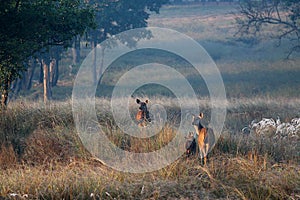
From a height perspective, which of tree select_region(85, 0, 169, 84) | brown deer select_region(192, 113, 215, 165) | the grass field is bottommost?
the grass field

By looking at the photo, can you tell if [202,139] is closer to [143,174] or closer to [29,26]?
[143,174]

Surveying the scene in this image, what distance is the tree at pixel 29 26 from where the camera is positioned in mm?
10680

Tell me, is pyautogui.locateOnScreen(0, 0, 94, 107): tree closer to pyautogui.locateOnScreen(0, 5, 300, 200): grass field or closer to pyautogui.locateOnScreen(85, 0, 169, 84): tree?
pyautogui.locateOnScreen(0, 5, 300, 200): grass field

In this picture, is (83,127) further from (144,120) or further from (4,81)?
(4,81)

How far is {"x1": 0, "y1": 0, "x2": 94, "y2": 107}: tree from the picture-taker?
10.7 metres

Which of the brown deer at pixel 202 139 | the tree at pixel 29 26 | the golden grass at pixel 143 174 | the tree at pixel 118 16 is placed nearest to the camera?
the golden grass at pixel 143 174

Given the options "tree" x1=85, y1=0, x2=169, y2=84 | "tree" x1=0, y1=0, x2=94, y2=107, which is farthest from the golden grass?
"tree" x1=85, y1=0, x2=169, y2=84

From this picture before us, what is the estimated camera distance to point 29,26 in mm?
11188

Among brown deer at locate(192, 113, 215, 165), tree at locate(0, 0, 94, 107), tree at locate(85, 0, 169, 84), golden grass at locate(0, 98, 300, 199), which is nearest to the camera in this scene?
golden grass at locate(0, 98, 300, 199)

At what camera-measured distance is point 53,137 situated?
10.0m

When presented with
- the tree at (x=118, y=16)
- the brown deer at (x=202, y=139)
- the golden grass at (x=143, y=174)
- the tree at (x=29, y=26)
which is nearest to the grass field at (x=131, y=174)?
the golden grass at (x=143, y=174)

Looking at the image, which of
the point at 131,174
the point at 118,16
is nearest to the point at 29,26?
the point at 131,174

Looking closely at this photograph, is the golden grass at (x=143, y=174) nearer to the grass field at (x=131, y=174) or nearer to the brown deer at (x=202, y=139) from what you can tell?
the grass field at (x=131, y=174)

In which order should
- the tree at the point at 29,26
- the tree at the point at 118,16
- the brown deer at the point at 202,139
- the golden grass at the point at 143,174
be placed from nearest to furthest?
1. the golden grass at the point at 143,174
2. the brown deer at the point at 202,139
3. the tree at the point at 29,26
4. the tree at the point at 118,16
